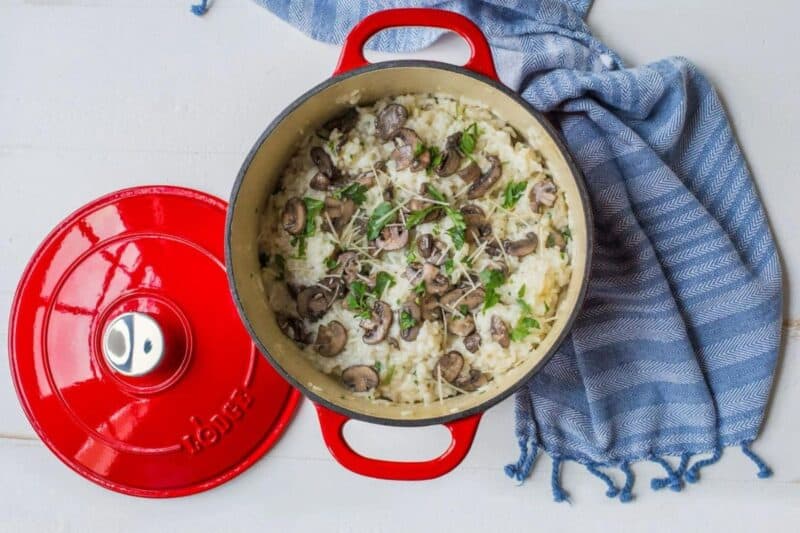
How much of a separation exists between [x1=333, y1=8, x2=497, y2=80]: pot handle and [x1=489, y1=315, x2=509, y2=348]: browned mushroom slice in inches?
17.9

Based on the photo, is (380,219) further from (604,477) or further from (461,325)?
(604,477)

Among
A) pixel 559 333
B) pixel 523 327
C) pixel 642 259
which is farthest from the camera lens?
pixel 642 259

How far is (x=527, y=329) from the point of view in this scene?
1521 millimetres

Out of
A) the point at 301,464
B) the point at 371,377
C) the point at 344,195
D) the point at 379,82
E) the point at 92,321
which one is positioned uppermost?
the point at 379,82

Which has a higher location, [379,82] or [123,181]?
[379,82]

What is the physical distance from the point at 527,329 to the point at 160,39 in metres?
1.01

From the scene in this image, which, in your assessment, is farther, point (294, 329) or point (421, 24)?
point (294, 329)

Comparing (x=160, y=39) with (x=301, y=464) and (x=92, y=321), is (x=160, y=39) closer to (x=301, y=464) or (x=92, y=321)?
(x=92, y=321)

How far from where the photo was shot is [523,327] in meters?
1.53

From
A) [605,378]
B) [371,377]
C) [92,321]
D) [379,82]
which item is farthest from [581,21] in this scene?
[92,321]

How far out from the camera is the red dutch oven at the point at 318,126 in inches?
54.3

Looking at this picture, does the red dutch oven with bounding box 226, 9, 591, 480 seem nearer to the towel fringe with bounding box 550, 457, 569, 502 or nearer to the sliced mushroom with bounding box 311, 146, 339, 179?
the sliced mushroom with bounding box 311, 146, 339, 179

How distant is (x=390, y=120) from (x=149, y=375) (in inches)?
27.8

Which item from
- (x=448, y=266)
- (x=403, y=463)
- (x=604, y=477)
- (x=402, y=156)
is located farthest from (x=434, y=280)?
(x=604, y=477)
